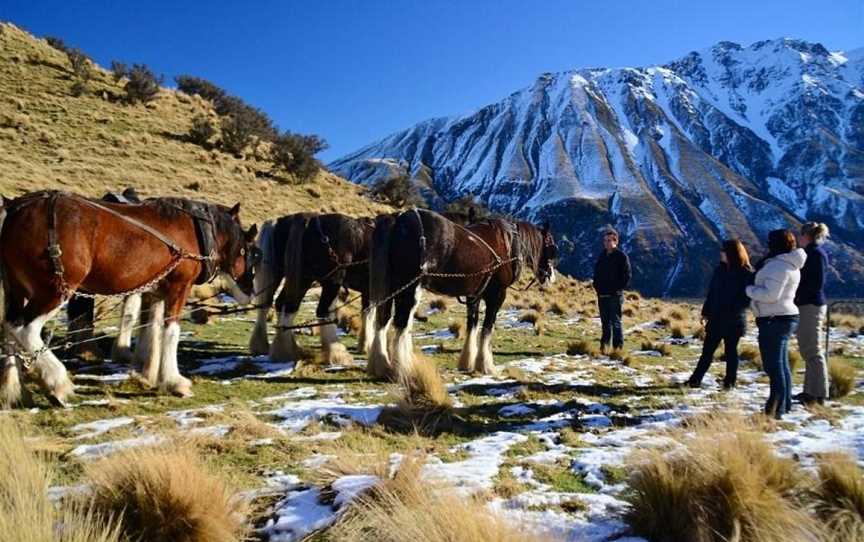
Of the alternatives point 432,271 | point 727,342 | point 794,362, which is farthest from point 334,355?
point 794,362

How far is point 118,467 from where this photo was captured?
284 centimetres

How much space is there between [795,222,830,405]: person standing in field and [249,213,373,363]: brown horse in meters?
5.43

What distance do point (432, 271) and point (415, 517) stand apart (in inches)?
185

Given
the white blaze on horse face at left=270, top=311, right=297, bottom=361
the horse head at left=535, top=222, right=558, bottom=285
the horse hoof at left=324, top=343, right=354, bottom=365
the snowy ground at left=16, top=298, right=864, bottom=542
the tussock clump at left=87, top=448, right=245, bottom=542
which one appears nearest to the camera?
the tussock clump at left=87, top=448, right=245, bottom=542

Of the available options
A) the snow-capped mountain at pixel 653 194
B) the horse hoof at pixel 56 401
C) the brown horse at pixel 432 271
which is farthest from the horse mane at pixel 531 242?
the snow-capped mountain at pixel 653 194

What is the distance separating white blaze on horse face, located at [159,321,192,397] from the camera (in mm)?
5625

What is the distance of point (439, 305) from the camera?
1584 centimetres

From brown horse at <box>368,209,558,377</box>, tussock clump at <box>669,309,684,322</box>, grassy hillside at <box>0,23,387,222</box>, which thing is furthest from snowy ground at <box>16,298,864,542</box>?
grassy hillside at <box>0,23,387,222</box>

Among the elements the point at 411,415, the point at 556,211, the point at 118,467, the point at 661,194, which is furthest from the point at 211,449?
the point at 661,194

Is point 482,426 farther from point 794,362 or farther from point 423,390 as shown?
point 794,362

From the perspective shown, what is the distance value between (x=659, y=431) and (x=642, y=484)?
1.93m

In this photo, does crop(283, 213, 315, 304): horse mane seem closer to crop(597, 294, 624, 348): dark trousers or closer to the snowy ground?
the snowy ground

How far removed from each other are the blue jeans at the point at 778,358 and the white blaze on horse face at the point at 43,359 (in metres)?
6.63

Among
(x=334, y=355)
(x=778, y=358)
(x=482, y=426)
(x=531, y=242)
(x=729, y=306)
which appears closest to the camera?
(x=482, y=426)
